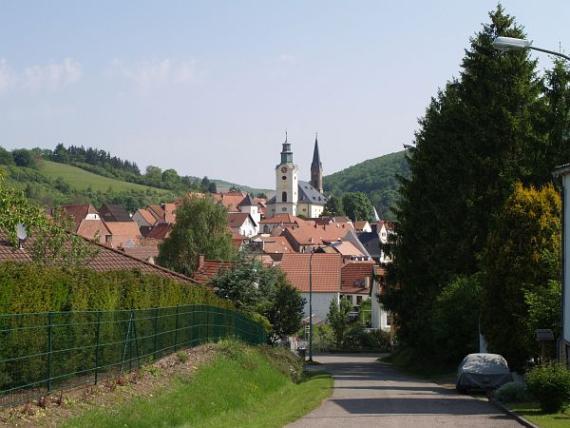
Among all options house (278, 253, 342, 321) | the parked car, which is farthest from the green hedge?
house (278, 253, 342, 321)

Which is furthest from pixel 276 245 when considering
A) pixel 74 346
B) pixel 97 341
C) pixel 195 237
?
pixel 74 346

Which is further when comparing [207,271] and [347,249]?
[347,249]

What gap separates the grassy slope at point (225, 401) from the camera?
50.1 feet

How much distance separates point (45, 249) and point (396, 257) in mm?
21523

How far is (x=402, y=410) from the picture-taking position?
2247 centimetres

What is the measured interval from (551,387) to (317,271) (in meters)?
74.6

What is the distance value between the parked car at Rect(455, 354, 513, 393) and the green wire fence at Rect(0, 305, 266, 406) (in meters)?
8.97

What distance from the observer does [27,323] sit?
14.4 m

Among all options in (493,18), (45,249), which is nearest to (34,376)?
(45,249)

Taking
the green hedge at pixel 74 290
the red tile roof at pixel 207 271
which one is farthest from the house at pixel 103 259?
the red tile roof at pixel 207 271

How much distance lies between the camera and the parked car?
2783 cm

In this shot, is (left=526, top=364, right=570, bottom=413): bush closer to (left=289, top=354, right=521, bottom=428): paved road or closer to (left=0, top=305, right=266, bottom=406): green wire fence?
(left=289, top=354, right=521, bottom=428): paved road

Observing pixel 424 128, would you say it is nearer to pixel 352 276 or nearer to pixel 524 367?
pixel 524 367

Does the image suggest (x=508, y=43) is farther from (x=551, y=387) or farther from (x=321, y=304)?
(x=321, y=304)
